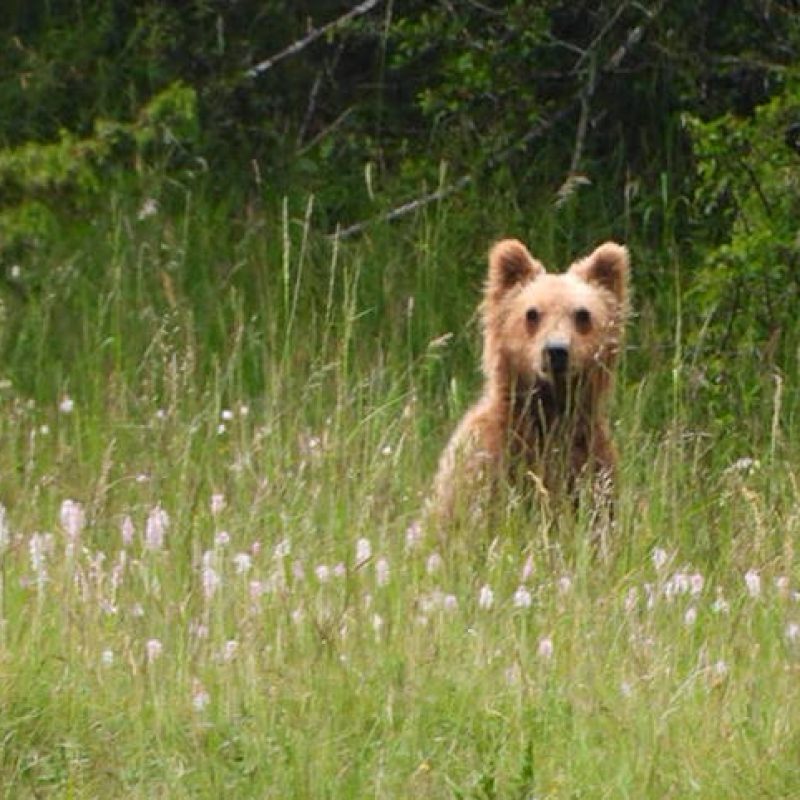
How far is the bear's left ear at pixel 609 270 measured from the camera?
832 centimetres

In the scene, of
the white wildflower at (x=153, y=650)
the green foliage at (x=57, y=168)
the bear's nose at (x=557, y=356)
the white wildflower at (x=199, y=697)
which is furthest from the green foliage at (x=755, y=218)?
the white wildflower at (x=199, y=697)

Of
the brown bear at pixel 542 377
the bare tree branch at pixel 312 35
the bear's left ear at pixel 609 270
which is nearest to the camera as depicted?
the brown bear at pixel 542 377

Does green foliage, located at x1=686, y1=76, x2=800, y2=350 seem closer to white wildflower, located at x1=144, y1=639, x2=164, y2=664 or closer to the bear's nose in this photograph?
the bear's nose

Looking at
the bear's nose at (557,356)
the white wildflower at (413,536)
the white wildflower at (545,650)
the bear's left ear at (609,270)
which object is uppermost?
the bear's left ear at (609,270)

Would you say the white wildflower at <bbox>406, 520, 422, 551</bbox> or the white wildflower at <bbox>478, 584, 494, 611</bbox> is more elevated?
the white wildflower at <bbox>406, 520, 422, 551</bbox>

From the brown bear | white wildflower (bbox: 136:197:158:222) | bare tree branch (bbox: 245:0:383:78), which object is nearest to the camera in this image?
the brown bear

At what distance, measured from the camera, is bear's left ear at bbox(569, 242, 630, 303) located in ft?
27.3

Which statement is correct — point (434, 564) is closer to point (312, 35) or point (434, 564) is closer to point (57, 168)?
point (57, 168)

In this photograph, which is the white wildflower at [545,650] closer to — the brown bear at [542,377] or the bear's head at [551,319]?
the brown bear at [542,377]

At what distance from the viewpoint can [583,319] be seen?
26.7 ft

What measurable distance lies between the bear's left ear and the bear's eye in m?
0.23

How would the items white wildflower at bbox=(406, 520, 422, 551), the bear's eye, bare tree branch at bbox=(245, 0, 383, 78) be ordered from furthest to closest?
1. bare tree branch at bbox=(245, 0, 383, 78)
2. the bear's eye
3. white wildflower at bbox=(406, 520, 422, 551)

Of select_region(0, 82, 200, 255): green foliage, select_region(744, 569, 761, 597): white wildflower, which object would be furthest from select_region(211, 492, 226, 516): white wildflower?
select_region(0, 82, 200, 255): green foliage

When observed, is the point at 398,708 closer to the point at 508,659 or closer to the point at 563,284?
the point at 508,659
